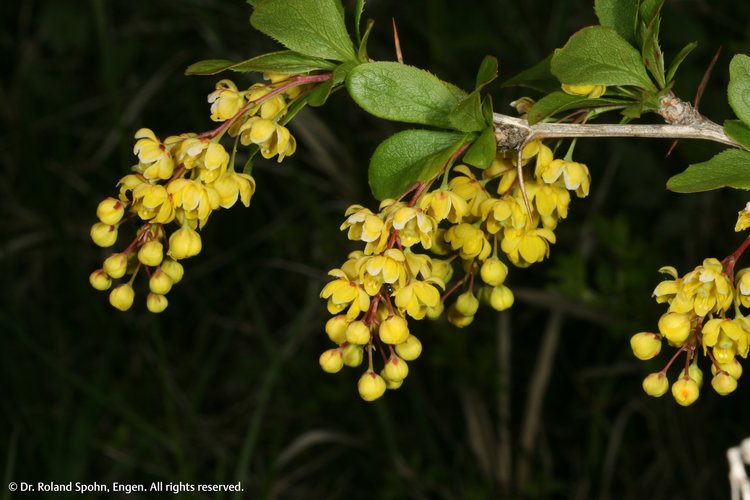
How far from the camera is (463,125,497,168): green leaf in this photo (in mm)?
1003

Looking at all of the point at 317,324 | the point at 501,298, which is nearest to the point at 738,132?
the point at 501,298

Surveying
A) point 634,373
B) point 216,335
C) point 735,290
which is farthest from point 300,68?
point 216,335

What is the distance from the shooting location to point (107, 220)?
1.11 m

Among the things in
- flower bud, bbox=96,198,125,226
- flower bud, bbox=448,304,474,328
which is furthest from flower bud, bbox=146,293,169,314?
flower bud, bbox=448,304,474,328

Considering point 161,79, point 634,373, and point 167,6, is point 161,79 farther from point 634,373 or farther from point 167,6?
point 634,373

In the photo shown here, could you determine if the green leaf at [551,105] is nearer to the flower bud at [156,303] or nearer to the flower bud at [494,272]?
the flower bud at [494,272]

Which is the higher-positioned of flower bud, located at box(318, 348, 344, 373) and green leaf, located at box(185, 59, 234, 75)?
green leaf, located at box(185, 59, 234, 75)

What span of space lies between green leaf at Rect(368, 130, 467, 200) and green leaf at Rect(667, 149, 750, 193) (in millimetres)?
233

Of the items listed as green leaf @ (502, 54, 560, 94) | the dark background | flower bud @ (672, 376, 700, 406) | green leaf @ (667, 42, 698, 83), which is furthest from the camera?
the dark background

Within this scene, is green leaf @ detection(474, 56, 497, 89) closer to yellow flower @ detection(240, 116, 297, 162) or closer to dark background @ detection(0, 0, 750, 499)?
yellow flower @ detection(240, 116, 297, 162)

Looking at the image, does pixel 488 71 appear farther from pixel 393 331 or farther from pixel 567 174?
pixel 393 331

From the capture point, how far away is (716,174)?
101 centimetres

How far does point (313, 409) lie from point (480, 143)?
1.80m

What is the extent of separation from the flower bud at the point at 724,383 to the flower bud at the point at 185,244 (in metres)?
0.59
